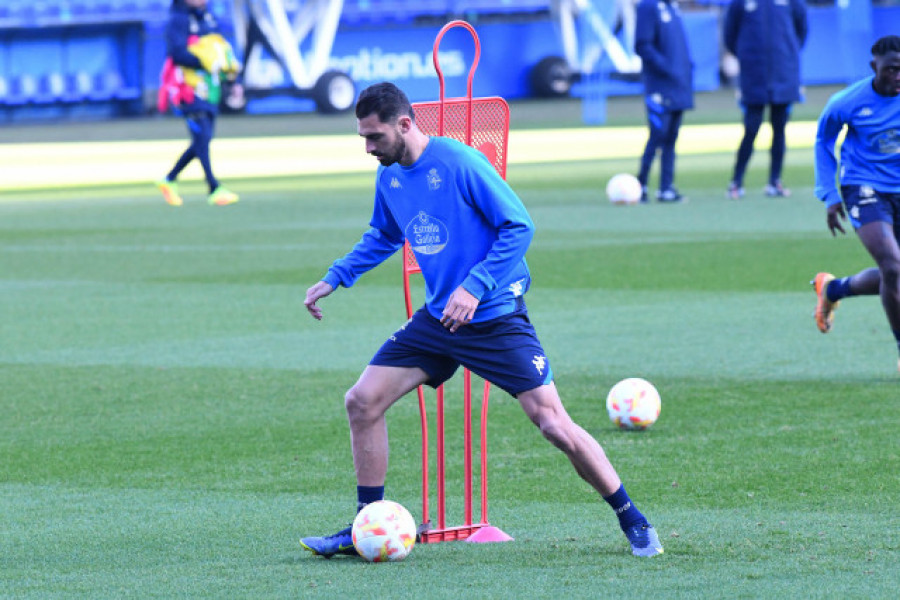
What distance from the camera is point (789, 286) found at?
546 inches

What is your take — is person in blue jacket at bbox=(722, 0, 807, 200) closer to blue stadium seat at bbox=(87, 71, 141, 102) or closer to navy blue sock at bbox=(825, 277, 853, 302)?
navy blue sock at bbox=(825, 277, 853, 302)

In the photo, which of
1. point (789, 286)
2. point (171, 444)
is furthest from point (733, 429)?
point (789, 286)

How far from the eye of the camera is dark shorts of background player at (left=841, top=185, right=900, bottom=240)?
9.55 m

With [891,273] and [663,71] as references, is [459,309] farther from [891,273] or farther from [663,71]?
[663,71]

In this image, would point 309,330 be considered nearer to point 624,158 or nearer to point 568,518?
point 568,518

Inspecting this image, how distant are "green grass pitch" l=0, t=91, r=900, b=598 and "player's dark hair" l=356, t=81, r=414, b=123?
1595mm

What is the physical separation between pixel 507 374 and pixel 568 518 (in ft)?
3.56

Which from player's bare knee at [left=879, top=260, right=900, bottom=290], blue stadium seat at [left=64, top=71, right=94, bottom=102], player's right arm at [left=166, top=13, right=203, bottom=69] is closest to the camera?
player's bare knee at [left=879, top=260, right=900, bottom=290]

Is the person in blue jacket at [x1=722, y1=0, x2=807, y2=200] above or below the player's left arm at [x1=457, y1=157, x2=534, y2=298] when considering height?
below

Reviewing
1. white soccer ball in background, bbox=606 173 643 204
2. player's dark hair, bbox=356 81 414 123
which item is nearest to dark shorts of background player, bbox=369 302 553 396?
player's dark hair, bbox=356 81 414 123

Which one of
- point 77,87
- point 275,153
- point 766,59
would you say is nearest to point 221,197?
point 766,59

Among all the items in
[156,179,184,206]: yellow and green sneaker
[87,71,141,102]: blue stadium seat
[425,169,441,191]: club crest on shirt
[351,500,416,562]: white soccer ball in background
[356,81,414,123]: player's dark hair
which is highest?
[356,81,414,123]: player's dark hair

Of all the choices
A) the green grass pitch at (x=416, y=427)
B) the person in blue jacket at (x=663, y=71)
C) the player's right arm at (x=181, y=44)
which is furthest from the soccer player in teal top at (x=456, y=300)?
the player's right arm at (x=181, y=44)

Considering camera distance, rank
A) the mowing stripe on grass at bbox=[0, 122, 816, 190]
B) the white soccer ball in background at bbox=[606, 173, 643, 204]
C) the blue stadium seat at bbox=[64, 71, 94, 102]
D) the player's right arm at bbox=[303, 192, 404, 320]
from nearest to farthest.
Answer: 1. the player's right arm at bbox=[303, 192, 404, 320]
2. the white soccer ball in background at bbox=[606, 173, 643, 204]
3. the mowing stripe on grass at bbox=[0, 122, 816, 190]
4. the blue stadium seat at bbox=[64, 71, 94, 102]
